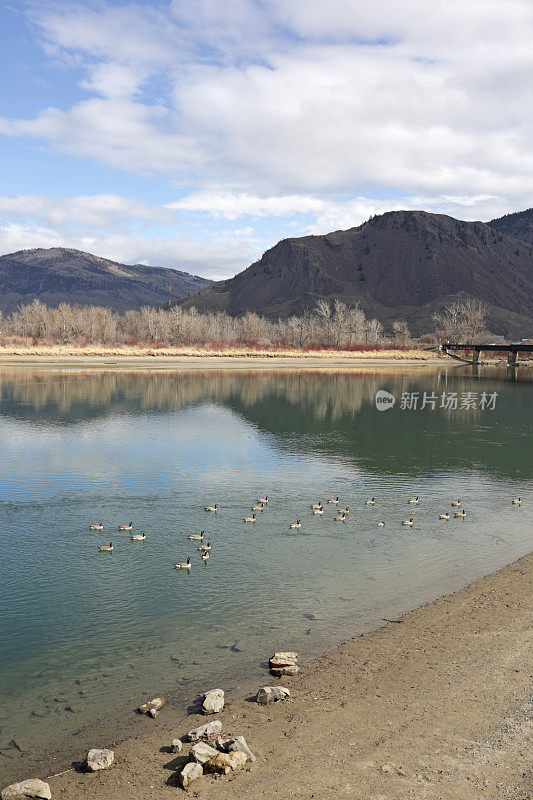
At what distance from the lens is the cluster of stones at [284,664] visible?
1246 centimetres

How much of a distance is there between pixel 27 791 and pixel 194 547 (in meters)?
11.8

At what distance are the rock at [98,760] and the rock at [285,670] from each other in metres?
3.85

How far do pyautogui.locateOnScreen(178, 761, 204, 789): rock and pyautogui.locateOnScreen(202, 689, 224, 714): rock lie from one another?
71.0 inches

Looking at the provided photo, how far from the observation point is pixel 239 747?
9500 mm

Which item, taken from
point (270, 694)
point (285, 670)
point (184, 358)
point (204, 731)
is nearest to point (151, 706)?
point (204, 731)

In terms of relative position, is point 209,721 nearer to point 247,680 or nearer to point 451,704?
point 247,680

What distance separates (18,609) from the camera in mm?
15719

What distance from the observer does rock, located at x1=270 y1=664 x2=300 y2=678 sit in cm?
1245

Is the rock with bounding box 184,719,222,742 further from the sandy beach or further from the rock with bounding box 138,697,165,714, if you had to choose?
the sandy beach

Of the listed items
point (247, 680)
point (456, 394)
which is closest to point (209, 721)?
point (247, 680)

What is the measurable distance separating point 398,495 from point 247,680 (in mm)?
17680

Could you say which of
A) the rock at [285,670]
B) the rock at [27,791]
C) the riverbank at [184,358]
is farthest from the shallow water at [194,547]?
the riverbank at [184,358]

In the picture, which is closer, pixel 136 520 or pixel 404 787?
pixel 404 787

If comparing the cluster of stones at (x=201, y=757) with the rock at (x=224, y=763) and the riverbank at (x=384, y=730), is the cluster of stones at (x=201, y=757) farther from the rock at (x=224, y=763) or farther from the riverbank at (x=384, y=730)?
the riverbank at (x=384, y=730)
